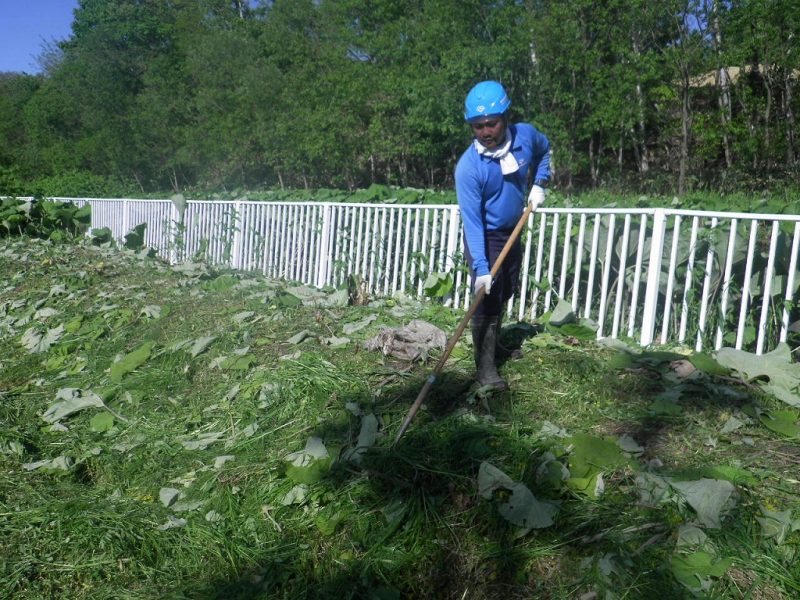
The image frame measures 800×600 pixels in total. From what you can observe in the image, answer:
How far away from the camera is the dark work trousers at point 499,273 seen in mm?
3896

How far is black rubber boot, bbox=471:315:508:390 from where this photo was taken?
12.3 feet

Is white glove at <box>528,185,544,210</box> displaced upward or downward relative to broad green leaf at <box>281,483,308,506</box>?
upward

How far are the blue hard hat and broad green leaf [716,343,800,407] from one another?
1.85m

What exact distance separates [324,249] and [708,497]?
20.8 feet

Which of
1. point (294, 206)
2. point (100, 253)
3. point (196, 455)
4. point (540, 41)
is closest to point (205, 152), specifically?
point (540, 41)

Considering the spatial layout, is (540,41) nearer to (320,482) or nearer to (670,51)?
(670,51)

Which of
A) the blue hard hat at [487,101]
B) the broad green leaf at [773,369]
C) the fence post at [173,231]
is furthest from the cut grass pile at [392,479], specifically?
the fence post at [173,231]

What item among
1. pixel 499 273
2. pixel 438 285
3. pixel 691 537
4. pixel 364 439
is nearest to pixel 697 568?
pixel 691 537

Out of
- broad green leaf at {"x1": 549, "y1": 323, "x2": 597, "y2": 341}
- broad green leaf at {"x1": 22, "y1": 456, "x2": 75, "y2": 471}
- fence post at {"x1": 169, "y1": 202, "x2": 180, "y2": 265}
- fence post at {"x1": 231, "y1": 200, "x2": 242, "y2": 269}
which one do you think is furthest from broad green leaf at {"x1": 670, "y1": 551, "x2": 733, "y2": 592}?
fence post at {"x1": 169, "y1": 202, "x2": 180, "y2": 265}

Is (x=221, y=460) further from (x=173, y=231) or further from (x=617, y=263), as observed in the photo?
(x=173, y=231)

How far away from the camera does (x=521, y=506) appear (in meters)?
2.68

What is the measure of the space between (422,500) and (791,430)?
1721mm

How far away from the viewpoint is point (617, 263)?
5.70 m

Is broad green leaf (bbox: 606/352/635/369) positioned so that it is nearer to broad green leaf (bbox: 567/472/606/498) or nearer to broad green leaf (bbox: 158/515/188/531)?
broad green leaf (bbox: 567/472/606/498)
